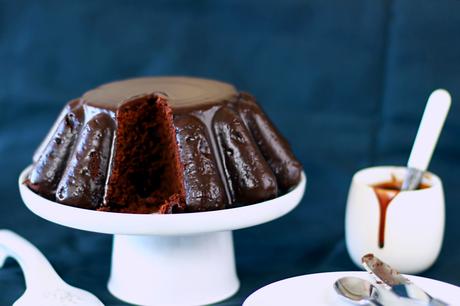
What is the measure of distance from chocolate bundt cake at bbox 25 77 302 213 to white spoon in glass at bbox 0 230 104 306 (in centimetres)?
18

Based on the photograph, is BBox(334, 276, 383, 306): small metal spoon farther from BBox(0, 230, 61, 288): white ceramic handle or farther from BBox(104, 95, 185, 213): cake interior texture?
BBox(0, 230, 61, 288): white ceramic handle

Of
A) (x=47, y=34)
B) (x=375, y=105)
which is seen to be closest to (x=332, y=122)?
(x=375, y=105)

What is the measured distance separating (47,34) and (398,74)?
1109mm

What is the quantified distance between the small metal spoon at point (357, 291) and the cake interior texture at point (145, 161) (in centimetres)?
37

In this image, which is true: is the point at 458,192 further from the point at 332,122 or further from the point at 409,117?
the point at 332,122

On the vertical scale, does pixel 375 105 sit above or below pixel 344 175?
above

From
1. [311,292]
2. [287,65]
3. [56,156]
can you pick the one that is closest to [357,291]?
[311,292]

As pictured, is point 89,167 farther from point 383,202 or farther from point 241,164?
point 383,202

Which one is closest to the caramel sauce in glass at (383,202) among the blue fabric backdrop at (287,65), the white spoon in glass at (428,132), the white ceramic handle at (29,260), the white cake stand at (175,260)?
the white spoon in glass at (428,132)

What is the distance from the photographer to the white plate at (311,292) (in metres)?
1.50

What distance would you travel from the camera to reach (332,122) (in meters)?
2.48

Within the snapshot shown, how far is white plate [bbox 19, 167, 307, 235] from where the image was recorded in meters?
1.58

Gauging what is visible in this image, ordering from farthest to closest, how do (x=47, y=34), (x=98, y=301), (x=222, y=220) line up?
(x=47, y=34) → (x=98, y=301) → (x=222, y=220)

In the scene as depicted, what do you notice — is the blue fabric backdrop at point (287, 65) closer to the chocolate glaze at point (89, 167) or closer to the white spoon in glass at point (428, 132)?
the white spoon in glass at point (428, 132)
